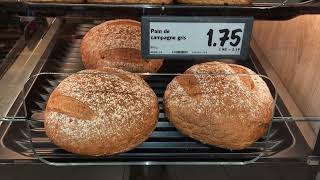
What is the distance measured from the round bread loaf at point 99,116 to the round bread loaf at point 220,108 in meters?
0.07

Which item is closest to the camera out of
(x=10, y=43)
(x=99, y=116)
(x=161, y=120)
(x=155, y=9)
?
(x=155, y=9)

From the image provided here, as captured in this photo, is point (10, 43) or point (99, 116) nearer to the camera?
point (99, 116)

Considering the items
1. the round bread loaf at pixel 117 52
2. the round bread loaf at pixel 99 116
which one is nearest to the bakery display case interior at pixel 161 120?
the round bread loaf at pixel 99 116

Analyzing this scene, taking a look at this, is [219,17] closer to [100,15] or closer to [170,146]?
[100,15]

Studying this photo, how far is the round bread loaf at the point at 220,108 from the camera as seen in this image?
33.5 inches

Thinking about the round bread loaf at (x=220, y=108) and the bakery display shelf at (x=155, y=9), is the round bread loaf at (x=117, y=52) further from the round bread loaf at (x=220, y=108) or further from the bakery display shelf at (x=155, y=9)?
the bakery display shelf at (x=155, y=9)

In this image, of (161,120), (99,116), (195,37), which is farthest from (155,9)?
(161,120)

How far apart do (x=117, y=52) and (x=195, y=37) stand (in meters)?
0.38

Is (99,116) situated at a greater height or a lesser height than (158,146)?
greater

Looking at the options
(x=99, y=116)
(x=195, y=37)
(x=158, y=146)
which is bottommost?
(x=158, y=146)

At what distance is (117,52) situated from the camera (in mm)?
1060

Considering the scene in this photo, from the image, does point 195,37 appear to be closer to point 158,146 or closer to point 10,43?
point 158,146

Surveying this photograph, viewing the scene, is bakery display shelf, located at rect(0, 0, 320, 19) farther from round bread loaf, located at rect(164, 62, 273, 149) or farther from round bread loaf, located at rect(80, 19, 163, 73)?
round bread loaf, located at rect(80, 19, 163, 73)

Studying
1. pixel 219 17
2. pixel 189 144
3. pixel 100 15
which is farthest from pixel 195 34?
pixel 189 144
